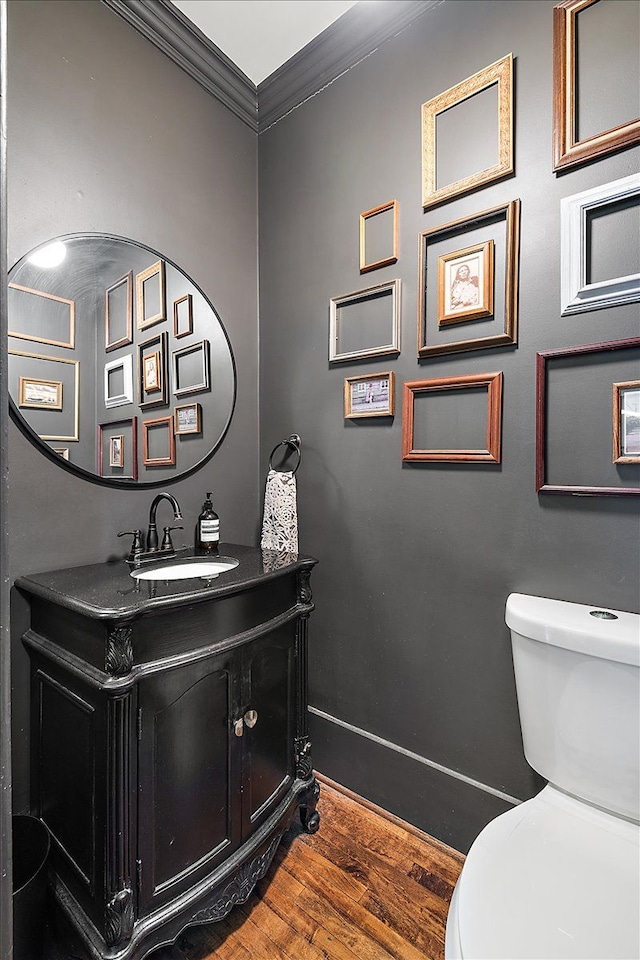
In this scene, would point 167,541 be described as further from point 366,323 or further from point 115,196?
point 115,196

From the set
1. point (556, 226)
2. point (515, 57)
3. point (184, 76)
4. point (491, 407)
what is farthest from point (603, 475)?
point (184, 76)

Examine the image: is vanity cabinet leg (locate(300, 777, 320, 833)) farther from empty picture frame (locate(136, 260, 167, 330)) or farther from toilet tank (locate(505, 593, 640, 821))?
empty picture frame (locate(136, 260, 167, 330))

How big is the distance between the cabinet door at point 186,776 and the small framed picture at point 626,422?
1.12 m

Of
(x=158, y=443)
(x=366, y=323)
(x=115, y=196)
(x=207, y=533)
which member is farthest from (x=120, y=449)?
(x=366, y=323)

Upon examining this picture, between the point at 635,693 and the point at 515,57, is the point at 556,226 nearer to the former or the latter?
the point at 515,57

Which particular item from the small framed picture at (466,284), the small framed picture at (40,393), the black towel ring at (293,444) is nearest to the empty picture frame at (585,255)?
the small framed picture at (466,284)

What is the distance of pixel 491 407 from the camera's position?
1370mm

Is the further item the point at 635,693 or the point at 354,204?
the point at 354,204

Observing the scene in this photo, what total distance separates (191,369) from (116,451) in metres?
0.42

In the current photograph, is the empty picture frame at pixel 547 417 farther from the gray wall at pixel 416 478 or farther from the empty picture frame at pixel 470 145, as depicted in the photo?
the empty picture frame at pixel 470 145

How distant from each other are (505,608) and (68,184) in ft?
5.91

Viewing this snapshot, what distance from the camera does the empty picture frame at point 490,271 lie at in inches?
52.0

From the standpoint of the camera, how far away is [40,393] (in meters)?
1.35

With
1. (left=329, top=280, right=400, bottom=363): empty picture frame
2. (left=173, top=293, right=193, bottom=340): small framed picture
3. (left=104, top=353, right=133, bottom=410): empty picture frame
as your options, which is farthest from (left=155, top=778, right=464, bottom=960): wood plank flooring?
(left=173, top=293, right=193, bottom=340): small framed picture
